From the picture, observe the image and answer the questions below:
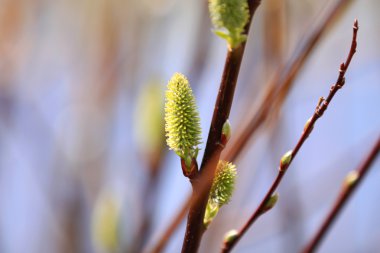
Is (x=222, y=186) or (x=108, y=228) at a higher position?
(x=222, y=186)

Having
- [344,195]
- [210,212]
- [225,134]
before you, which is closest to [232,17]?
[225,134]

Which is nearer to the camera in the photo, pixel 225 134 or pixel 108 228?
pixel 225 134

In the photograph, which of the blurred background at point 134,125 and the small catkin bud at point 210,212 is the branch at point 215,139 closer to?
the small catkin bud at point 210,212

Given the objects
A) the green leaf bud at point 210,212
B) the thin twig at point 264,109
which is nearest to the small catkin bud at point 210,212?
the green leaf bud at point 210,212

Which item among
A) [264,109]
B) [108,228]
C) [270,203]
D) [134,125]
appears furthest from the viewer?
[134,125]

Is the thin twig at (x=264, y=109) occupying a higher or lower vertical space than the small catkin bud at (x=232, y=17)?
lower

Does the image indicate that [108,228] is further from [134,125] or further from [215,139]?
[215,139]
